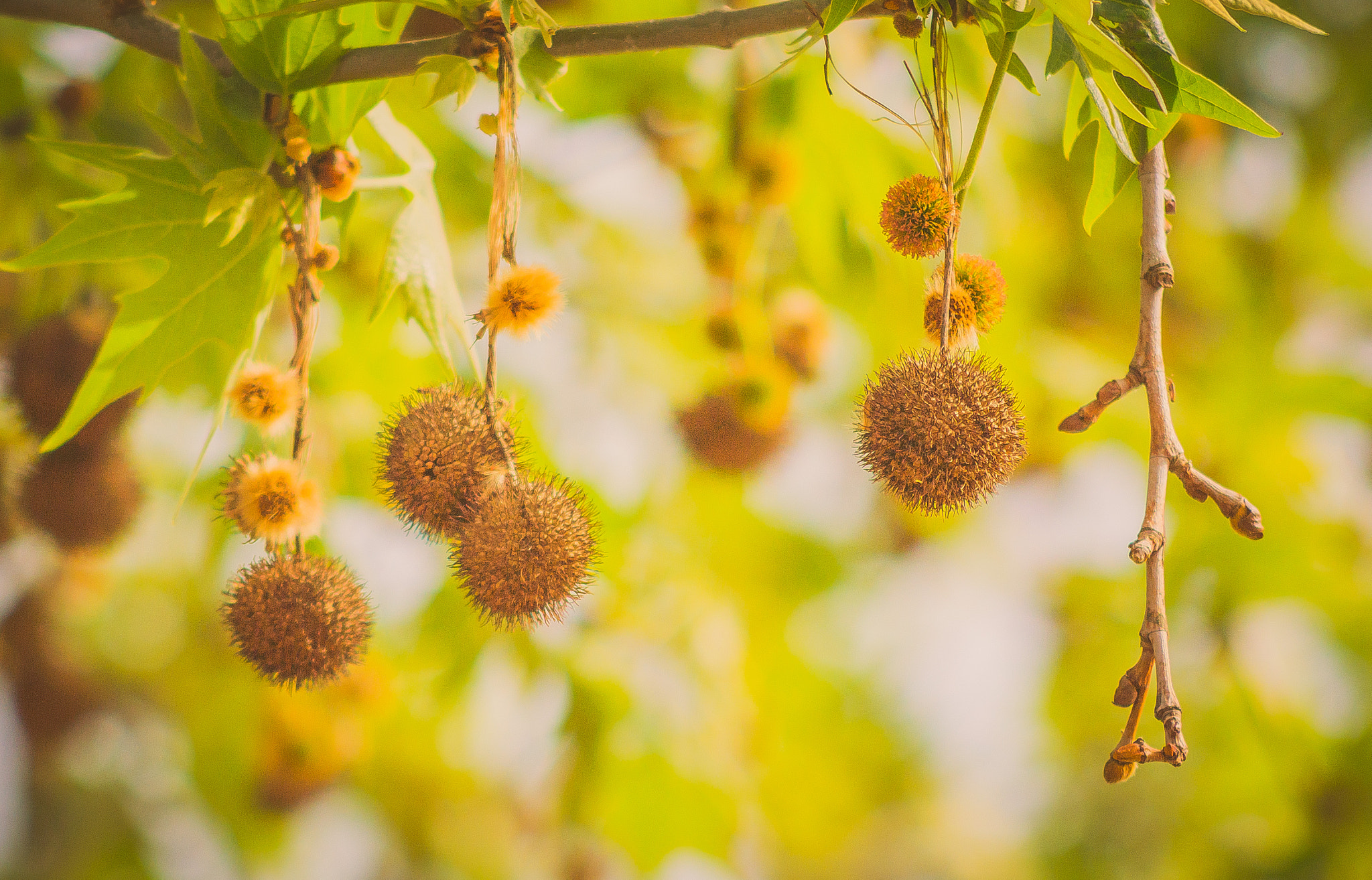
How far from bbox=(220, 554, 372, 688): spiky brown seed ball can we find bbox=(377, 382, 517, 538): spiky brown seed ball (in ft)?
0.26

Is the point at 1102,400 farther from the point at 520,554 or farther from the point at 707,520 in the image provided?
the point at 707,520

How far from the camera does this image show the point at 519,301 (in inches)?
23.4

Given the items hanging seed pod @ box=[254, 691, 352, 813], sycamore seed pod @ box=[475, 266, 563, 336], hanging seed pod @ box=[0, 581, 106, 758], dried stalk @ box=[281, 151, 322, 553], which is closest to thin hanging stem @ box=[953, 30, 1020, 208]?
sycamore seed pod @ box=[475, 266, 563, 336]


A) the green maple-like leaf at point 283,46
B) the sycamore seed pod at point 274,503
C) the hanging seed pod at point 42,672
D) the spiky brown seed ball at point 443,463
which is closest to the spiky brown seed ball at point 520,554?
the spiky brown seed ball at point 443,463

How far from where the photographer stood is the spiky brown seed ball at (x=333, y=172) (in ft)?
2.20

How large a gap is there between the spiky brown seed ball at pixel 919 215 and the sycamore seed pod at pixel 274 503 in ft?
1.55

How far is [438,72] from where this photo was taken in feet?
1.91

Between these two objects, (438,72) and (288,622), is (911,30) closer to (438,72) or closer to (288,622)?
(438,72)

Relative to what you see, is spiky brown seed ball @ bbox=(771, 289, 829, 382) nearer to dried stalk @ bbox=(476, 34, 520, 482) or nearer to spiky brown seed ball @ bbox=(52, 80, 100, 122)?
dried stalk @ bbox=(476, 34, 520, 482)

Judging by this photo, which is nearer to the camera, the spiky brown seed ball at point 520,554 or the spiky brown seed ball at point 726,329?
the spiky brown seed ball at point 520,554

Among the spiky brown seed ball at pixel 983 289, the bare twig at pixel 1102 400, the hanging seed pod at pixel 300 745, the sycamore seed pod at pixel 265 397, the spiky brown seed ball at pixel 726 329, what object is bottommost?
the hanging seed pod at pixel 300 745

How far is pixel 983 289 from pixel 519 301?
0.33 metres

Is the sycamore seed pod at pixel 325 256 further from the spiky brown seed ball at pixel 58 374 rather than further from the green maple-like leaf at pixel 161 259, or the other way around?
the spiky brown seed ball at pixel 58 374

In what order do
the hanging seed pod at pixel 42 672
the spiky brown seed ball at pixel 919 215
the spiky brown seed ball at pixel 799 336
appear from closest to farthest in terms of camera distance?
1. the spiky brown seed ball at pixel 919 215
2. the spiky brown seed ball at pixel 799 336
3. the hanging seed pod at pixel 42 672
